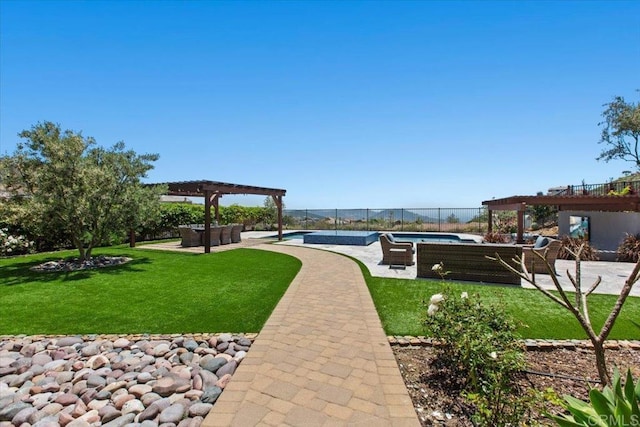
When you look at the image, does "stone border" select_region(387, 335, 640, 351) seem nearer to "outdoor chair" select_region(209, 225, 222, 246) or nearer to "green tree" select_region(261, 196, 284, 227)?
"outdoor chair" select_region(209, 225, 222, 246)

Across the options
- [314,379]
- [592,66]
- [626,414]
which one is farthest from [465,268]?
[592,66]

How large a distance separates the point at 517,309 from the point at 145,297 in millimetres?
6955

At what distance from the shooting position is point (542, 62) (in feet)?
30.5

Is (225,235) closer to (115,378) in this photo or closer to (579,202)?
(115,378)

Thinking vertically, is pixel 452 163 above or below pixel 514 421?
above

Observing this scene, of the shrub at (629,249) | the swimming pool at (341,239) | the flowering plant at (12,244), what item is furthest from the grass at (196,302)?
the swimming pool at (341,239)

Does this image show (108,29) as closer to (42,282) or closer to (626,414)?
(42,282)

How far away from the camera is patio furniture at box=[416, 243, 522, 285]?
22.5 feet

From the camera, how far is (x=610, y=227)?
37.9 ft

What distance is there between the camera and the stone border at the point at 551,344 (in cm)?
365

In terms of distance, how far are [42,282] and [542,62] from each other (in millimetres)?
15213

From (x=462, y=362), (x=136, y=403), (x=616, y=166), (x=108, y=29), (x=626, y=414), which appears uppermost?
(x=108, y=29)

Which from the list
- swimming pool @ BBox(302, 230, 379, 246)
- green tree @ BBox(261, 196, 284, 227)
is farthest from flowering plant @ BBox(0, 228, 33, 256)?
green tree @ BBox(261, 196, 284, 227)

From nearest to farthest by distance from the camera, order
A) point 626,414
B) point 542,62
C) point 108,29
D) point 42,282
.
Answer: point 626,414, point 42,282, point 108,29, point 542,62
